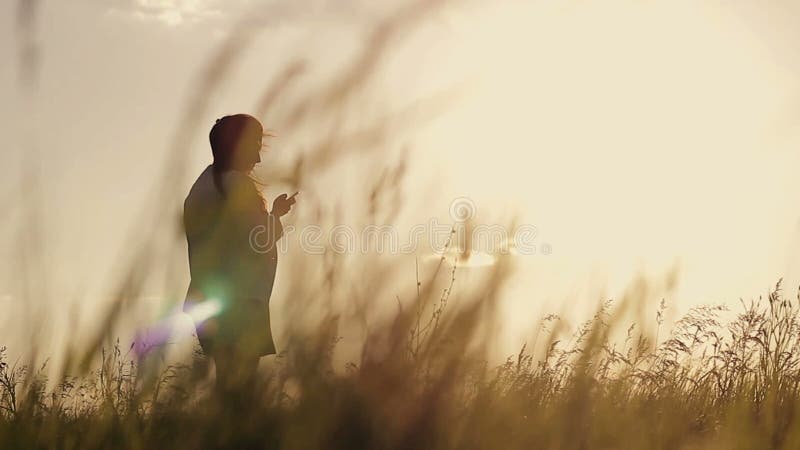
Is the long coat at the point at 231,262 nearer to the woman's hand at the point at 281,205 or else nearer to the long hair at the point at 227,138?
the long hair at the point at 227,138

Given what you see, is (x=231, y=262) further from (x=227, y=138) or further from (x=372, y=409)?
(x=372, y=409)

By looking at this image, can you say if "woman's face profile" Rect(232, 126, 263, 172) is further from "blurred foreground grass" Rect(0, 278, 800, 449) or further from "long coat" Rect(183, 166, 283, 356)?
"blurred foreground grass" Rect(0, 278, 800, 449)

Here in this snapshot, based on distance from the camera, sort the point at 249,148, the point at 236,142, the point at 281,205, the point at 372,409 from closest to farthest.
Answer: the point at 372,409
the point at 281,205
the point at 249,148
the point at 236,142

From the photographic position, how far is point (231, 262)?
3.96m

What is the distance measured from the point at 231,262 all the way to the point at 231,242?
0.10m

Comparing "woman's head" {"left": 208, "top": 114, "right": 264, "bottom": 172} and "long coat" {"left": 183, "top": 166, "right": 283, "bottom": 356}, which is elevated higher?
"woman's head" {"left": 208, "top": 114, "right": 264, "bottom": 172}

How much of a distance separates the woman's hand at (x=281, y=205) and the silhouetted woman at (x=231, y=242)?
0.10 metres

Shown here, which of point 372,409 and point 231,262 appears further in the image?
point 231,262

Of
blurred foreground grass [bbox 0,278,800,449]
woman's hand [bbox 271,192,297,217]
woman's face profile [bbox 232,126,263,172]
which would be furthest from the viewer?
woman's face profile [bbox 232,126,263,172]

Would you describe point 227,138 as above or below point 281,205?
above

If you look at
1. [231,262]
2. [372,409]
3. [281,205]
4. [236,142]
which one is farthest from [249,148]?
[372,409]

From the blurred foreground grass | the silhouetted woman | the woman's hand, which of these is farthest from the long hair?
the blurred foreground grass

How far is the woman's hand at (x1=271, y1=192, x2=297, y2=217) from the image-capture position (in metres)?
3.67

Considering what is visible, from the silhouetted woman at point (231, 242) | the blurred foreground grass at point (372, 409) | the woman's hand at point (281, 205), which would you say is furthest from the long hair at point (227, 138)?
the blurred foreground grass at point (372, 409)
